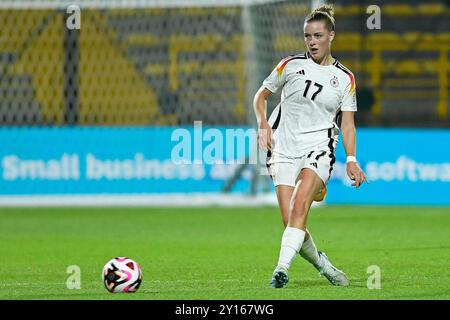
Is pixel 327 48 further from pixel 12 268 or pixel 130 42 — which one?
pixel 130 42

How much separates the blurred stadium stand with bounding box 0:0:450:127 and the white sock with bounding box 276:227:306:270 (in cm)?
968

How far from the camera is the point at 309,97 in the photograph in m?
8.19

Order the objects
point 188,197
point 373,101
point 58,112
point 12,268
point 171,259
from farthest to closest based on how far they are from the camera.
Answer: point 373,101, point 58,112, point 188,197, point 171,259, point 12,268

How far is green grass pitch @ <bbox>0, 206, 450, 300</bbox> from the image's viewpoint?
7.98 metres

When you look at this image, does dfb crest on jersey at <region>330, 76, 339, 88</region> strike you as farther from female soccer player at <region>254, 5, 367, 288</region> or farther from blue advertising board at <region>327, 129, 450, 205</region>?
blue advertising board at <region>327, 129, 450, 205</region>

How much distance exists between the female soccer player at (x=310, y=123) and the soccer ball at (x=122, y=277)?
1.17m

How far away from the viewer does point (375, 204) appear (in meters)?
17.6

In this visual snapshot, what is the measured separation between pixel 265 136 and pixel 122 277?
142cm

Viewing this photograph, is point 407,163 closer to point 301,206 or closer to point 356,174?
point 356,174

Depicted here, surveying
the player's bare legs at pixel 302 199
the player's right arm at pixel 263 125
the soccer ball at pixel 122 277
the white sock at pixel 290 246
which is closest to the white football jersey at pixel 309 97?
the player's right arm at pixel 263 125

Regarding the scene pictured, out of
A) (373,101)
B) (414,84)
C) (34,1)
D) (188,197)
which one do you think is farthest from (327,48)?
(414,84)

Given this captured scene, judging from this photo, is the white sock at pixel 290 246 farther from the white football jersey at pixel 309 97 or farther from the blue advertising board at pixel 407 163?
the blue advertising board at pixel 407 163

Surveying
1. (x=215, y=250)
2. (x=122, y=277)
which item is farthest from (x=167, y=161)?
(x=122, y=277)
